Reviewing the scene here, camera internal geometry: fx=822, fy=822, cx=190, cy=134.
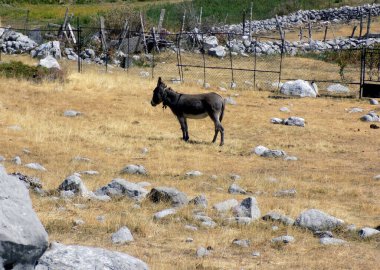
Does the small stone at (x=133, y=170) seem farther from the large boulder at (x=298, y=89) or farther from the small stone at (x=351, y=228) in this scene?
the large boulder at (x=298, y=89)

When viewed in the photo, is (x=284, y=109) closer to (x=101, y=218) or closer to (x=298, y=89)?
(x=298, y=89)

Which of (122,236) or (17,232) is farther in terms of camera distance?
(122,236)

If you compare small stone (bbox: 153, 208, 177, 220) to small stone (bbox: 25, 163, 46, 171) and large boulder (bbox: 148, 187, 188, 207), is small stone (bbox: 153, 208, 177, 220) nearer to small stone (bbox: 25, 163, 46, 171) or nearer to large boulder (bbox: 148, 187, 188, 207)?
large boulder (bbox: 148, 187, 188, 207)

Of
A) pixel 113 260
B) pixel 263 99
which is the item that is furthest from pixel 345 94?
pixel 113 260

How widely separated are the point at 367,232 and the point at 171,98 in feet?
38.4

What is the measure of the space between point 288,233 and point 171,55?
35.1m

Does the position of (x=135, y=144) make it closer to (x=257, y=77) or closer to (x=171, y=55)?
(x=257, y=77)

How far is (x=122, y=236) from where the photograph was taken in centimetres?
1100

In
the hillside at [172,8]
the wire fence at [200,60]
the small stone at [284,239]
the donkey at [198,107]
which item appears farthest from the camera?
the hillside at [172,8]

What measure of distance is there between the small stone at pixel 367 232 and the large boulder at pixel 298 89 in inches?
869

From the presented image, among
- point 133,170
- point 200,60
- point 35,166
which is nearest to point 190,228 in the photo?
point 133,170

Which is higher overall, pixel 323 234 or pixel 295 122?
pixel 323 234

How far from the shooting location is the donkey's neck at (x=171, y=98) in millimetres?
22772

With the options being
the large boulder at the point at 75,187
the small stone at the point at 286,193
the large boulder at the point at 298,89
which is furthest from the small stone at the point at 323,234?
the large boulder at the point at 298,89
